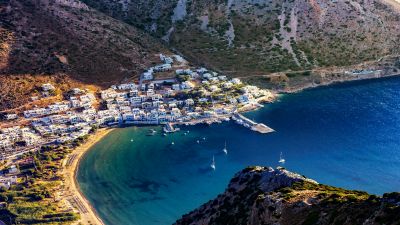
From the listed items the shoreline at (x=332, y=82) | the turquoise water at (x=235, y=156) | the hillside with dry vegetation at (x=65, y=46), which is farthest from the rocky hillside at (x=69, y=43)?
the shoreline at (x=332, y=82)

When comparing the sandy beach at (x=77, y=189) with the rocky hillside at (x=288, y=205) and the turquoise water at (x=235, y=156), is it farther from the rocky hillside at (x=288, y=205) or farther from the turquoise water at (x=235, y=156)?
the rocky hillside at (x=288, y=205)

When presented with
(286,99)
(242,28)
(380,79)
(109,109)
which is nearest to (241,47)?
(242,28)

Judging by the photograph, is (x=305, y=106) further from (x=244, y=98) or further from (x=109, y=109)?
(x=109, y=109)

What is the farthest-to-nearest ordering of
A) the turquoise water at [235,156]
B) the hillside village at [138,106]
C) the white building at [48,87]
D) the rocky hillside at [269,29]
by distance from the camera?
the rocky hillside at [269,29], the white building at [48,87], the hillside village at [138,106], the turquoise water at [235,156]

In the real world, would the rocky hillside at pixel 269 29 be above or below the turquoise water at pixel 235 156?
above

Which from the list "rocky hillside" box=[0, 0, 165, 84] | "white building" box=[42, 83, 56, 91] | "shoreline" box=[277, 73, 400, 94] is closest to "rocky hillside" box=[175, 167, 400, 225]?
"white building" box=[42, 83, 56, 91]

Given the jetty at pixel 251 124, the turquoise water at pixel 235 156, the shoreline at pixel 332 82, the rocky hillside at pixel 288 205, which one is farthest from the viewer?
the shoreline at pixel 332 82

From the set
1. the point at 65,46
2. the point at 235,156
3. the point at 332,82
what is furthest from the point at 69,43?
the point at 332,82
